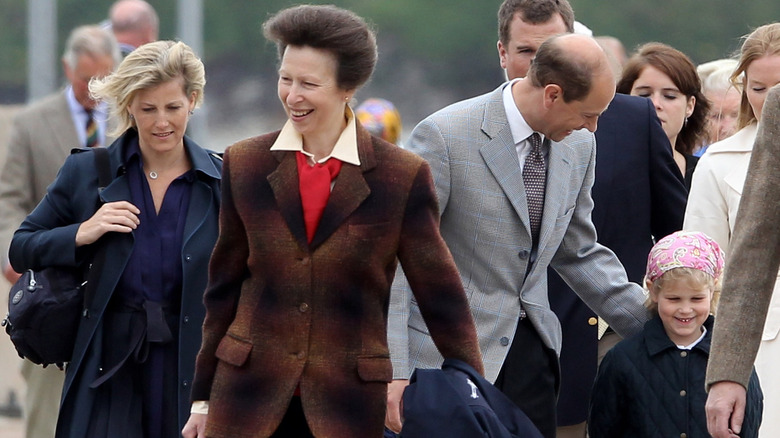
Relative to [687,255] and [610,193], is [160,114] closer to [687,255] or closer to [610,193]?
[610,193]

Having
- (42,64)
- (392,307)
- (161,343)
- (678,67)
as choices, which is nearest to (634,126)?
(678,67)

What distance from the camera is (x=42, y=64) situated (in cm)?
1138

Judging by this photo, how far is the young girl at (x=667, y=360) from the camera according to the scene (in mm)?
5121

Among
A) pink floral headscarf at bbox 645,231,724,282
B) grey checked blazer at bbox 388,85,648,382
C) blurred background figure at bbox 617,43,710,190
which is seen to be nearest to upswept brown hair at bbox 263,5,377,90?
grey checked blazer at bbox 388,85,648,382

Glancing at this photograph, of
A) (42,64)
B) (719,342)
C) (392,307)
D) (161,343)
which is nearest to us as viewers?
(719,342)

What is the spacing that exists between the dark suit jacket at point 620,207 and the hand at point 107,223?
1.61 m

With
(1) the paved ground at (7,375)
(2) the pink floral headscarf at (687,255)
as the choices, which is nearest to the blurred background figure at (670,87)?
(2) the pink floral headscarf at (687,255)

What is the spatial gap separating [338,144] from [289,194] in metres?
0.20

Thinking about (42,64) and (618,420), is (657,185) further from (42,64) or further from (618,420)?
(42,64)

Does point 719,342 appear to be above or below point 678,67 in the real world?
below

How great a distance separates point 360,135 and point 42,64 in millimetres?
7584

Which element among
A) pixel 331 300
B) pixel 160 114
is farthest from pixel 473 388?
pixel 160 114

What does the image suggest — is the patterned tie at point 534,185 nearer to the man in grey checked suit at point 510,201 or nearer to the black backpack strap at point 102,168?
the man in grey checked suit at point 510,201

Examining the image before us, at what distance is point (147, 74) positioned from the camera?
5.14 meters
